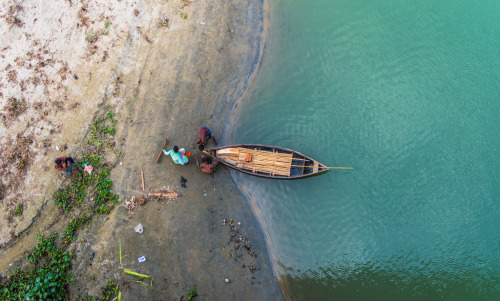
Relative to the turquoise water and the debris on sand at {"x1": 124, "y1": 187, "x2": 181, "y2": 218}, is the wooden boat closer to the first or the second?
the turquoise water

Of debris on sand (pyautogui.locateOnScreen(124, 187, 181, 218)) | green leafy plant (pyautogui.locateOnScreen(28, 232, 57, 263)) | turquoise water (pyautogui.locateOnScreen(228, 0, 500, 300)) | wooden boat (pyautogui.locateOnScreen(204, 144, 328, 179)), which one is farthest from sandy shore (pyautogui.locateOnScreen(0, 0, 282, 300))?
turquoise water (pyautogui.locateOnScreen(228, 0, 500, 300))

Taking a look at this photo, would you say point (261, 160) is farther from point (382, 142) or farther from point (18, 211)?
point (18, 211)

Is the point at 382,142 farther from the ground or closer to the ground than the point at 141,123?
farther from the ground

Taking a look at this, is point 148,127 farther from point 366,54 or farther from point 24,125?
point 366,54

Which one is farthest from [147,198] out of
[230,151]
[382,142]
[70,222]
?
[382,142]

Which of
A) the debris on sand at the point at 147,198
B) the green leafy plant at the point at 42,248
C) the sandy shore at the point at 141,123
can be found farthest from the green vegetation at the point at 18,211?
the debris on sand at the point at 147,198

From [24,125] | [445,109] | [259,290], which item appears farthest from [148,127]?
[445,109]
